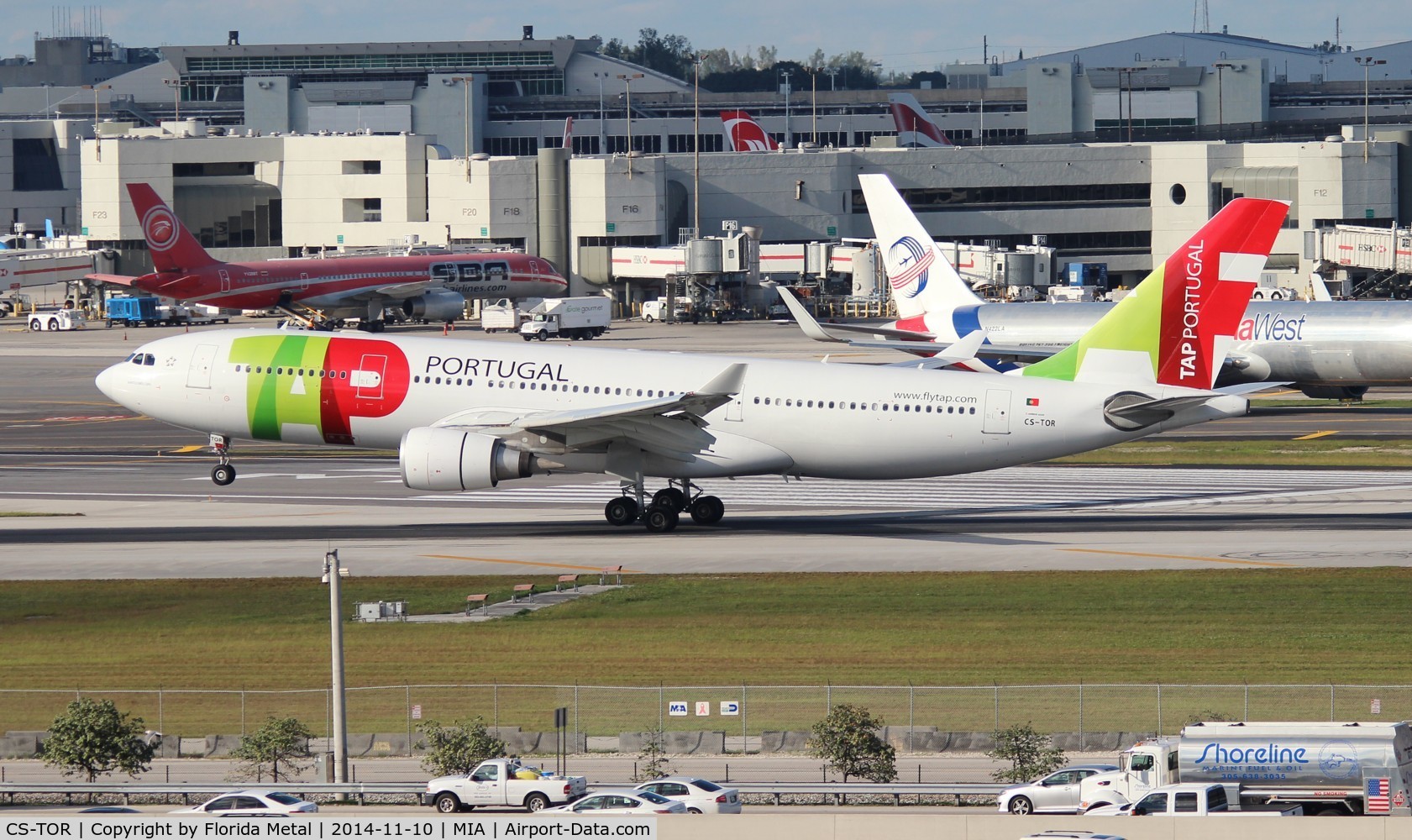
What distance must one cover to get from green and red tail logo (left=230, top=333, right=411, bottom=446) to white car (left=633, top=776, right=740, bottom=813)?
2486 centimetres

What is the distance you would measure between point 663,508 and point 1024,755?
2231 centimetres

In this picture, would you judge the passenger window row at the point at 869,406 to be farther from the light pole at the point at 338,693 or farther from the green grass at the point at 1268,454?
the light pole at the point at 338,693

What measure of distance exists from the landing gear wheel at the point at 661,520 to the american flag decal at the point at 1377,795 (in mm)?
27024

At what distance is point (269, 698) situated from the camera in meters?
34.2

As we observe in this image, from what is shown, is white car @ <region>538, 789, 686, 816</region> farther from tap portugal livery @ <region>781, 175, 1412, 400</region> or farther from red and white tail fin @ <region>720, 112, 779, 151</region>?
red and white tail fin @ <region>720, 112, 779, 151</region>

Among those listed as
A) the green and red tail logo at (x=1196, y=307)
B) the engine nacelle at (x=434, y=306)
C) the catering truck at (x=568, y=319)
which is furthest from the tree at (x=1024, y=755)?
the engine nacelle at (x=434, y=306)

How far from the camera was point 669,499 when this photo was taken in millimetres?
49906

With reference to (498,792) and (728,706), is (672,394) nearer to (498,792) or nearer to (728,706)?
(728,706)

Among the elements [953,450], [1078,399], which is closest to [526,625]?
[953,450]

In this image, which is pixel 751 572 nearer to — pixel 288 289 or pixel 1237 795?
pixel 1237 795

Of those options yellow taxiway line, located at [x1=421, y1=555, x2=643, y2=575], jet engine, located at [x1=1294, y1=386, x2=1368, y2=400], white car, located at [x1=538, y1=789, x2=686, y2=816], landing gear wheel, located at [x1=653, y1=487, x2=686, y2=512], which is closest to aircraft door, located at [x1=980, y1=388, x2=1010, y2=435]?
landing gear wheel, located at [x1=653, y1=487, x2=686, y2=512]

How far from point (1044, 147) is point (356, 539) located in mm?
115224

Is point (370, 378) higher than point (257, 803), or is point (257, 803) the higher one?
Answer: point (370, 378)

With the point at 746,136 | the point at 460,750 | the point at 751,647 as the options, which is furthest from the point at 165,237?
the point at 460,750
